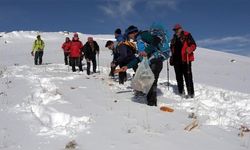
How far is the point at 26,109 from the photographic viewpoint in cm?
921

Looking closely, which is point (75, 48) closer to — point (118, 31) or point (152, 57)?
point (118, 31)

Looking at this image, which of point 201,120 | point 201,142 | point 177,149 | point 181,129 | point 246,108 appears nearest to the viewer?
point 177,149

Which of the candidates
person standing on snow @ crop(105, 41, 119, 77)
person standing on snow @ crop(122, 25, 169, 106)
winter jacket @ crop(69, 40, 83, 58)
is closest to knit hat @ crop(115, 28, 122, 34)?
person standing on snow @ crop(105, 41, 119, 77)

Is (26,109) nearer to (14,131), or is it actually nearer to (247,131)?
(14,131)

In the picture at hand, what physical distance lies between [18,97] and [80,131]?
3372 mm

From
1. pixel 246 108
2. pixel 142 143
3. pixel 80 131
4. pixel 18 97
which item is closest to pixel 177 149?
pixel 142 143

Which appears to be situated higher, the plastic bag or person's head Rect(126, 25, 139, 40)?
person's head Rect(126, 25, 139, 40)

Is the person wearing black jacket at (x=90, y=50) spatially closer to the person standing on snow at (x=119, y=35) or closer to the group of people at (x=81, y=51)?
the group of people at (x=81, y=51)

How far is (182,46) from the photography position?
11586mm

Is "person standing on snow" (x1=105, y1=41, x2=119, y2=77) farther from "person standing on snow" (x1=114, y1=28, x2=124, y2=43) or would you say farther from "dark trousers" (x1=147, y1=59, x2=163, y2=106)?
"dark trousers" (x1=147, y1=59, x2=163, y2=106)

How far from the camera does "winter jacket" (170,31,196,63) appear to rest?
1129cm

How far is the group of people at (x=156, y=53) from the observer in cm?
1048

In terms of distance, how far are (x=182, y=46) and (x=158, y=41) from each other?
130 centimetres

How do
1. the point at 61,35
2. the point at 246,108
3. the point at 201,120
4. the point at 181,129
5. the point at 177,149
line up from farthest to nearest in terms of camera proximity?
1. the point at 61,35
2. the point at 246,108
3. the point at 201,120
4. the point at 181,129
5. the point at 177,149
